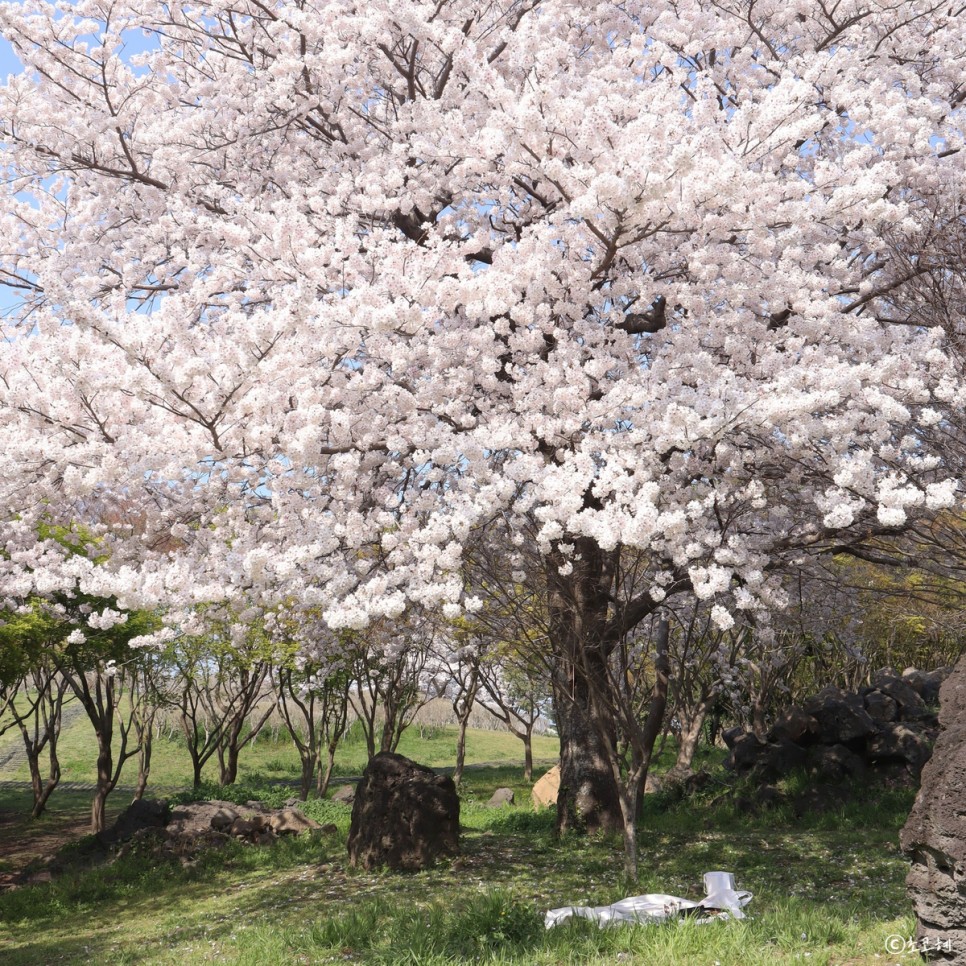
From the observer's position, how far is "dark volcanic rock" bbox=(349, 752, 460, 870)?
955cm

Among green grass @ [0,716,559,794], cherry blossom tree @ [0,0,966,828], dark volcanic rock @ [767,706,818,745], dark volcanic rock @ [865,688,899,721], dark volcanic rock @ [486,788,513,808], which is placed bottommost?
dark volcanic rock @ [486,788,513,808]

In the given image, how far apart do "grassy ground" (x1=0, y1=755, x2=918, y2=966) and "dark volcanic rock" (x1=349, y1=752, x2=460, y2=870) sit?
0.27 m

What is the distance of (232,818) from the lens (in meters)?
12.8

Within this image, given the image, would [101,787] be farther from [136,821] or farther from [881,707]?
[881,707]

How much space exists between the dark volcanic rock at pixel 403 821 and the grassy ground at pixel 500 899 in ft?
0.87

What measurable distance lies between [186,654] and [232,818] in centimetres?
596

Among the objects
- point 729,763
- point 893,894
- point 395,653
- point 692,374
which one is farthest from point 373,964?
point 729,763

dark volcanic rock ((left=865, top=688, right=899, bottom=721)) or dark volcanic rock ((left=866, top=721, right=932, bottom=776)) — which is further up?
dark volcanic rock ((left=865, top=688, right=899, bottom=721))

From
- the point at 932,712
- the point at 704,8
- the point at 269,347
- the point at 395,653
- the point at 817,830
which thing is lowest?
the point at 817,830

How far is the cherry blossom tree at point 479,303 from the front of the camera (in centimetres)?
617

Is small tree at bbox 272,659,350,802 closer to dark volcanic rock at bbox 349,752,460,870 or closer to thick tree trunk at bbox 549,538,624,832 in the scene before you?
dark volcanic rock at bbox 349,752,460,870

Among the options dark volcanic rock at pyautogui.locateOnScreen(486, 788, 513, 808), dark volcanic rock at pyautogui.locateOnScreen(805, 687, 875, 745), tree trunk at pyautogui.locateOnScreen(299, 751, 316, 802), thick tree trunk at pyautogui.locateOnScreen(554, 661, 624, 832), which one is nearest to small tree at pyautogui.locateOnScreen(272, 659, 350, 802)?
tree trunk at pyautogui.locateOnScreen(299, 751, 316, 802)

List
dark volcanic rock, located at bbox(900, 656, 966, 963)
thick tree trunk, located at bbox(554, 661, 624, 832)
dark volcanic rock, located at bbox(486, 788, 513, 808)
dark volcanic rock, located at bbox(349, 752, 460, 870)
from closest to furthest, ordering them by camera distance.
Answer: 1. dark volcanic rock, located at bbox(900, 656, 966, 963)
2. dark volcanic rock, located at bbox(349, 752, 460, 870)
3. thick tree trunk, located at bbox(554, 661, 624, 832)
4. dark volcanic rock, located at bbox(486, 788, 513, 808)

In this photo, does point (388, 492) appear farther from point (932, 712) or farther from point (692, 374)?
point (932, 712)
